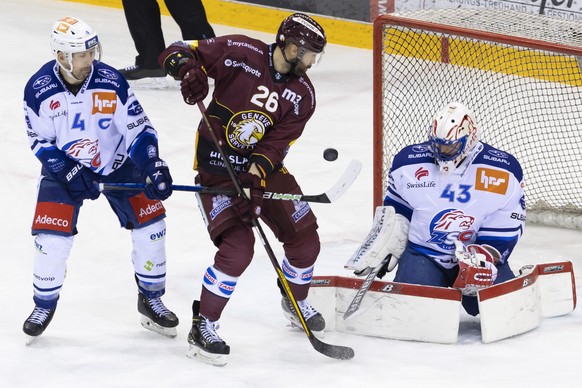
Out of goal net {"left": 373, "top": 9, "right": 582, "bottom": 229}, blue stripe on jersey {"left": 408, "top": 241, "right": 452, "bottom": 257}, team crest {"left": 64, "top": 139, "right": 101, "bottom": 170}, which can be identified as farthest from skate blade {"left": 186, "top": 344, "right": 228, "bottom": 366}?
goal net {"left": 373, "top": 9, "right": 582, "bottom": 229}

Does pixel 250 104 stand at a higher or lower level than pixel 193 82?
lower

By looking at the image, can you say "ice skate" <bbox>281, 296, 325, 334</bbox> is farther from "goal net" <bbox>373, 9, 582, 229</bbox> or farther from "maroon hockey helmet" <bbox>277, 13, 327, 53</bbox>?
"goal net" <bbox>373, 9, 582, 229</bbox>

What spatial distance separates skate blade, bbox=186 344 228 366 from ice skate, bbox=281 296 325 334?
35cm

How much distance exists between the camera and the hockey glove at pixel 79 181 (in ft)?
12.7

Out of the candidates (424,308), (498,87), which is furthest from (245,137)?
(498,87)

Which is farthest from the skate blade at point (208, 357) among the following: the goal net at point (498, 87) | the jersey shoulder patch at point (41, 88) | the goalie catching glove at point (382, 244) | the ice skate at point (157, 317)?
the goal net at point (498, 87)

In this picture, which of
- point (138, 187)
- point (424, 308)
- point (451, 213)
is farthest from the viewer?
point (451, 213)

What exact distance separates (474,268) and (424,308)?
20 cm

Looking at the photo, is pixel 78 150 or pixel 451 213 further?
pixel 451 213

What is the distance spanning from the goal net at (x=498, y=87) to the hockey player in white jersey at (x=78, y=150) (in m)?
1.34

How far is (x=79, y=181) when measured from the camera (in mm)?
3904

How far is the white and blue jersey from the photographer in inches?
150

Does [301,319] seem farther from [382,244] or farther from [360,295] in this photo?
[382,244]

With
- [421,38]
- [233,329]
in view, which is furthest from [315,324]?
[421,38]
